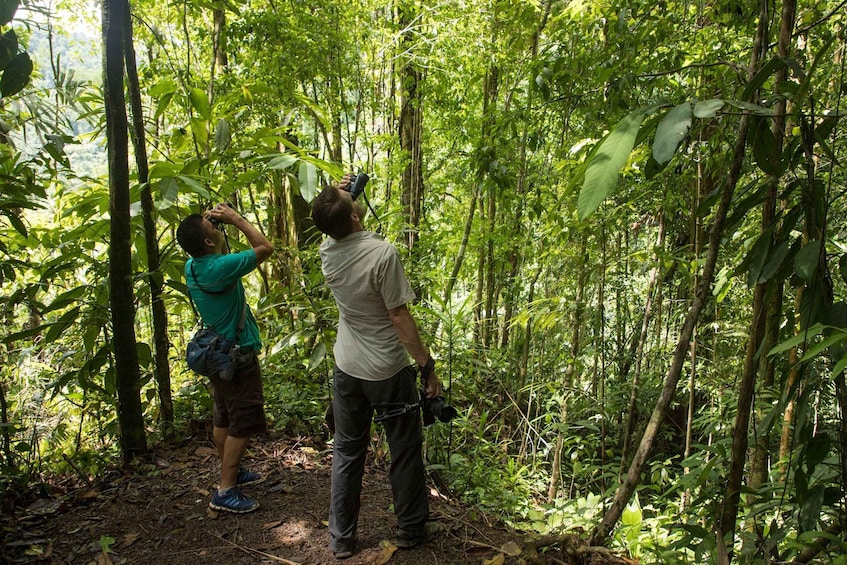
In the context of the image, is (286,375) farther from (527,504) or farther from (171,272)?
(527,504)

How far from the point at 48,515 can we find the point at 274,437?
145 cm

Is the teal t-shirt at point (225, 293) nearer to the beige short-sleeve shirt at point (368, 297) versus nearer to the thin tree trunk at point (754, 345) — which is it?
the beige short-sleeve shirt at point (368, 297)

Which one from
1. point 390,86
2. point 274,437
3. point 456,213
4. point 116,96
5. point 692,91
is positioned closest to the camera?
point 692,91

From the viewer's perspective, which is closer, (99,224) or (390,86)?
(99,224)

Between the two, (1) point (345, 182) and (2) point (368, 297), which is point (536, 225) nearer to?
(1) point (345, 182)

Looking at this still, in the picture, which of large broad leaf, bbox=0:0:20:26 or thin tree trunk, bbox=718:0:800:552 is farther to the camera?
thin tree trunk, bbox=718:0:800:552

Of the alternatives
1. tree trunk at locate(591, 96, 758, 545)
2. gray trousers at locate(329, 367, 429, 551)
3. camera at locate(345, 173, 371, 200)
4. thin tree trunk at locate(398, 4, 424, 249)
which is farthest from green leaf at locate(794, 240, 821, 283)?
thin tree trunk at locate(398, 4, 424, 249)

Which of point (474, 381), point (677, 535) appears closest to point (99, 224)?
point (474, 381)

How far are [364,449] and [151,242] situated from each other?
6.55ft

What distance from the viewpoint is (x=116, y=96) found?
126 inches

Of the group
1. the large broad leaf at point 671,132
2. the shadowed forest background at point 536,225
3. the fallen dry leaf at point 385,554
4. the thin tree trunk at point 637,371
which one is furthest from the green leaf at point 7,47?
the thin tree trunk at point 637,371

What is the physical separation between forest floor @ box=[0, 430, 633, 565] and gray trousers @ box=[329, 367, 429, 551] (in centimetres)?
17

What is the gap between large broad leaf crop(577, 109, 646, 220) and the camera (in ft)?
3.02

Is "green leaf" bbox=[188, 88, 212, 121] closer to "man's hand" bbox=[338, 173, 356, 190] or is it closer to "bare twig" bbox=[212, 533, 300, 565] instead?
"man's hand" bbox=[338, 173, 356, 190]
